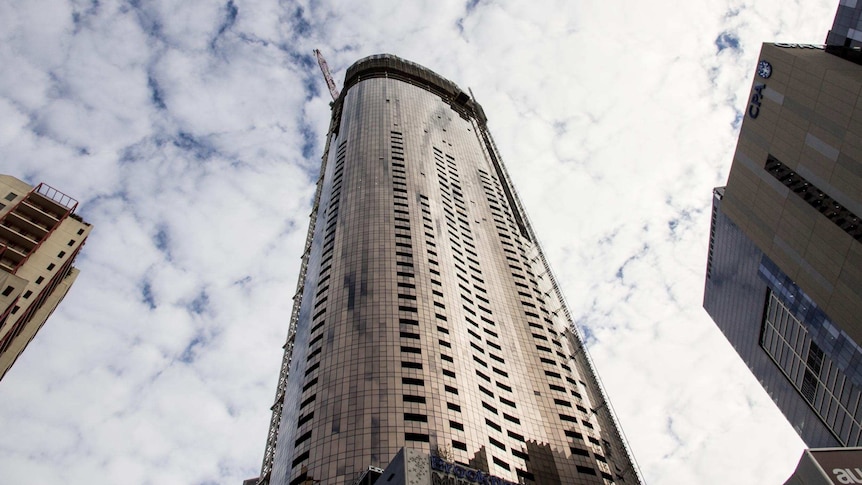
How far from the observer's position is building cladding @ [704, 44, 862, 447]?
66375mm

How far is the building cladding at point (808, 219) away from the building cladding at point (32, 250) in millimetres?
92968

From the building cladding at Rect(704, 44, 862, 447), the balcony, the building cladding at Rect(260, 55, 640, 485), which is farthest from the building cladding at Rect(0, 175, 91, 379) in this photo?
the building cladding at Rect(704, 44, 862, 447)

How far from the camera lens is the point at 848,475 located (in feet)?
106

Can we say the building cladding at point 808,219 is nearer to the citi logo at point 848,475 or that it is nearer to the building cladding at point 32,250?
the citi logo at point 848,475

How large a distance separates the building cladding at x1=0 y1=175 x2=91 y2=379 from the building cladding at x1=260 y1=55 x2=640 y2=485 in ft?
118

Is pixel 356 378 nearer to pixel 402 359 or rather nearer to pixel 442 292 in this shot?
pixel 402 359

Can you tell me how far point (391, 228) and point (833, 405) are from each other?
8367cm

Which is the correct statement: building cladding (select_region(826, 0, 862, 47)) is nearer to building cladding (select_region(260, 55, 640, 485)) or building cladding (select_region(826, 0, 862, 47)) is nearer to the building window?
the building window

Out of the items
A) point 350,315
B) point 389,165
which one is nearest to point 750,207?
point 350,315

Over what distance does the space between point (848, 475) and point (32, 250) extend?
265ft

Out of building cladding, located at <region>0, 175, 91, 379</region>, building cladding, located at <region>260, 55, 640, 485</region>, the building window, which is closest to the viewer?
building cladding, located at <region>0, 175, 91, 379</region>

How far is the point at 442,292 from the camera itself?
9931 centimetres

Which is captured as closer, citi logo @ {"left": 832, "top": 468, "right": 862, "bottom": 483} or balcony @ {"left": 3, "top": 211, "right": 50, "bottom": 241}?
citi logo @ {"left": 832, "top": 468, "right": 862, "bottom": 483}

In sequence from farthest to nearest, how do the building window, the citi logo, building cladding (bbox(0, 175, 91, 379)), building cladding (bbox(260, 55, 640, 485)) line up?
the building window < building cladding (bbox(260, 55, 640, 485)) < building cladding (bbox(0, 175, 91, 379)) < the citi logo
